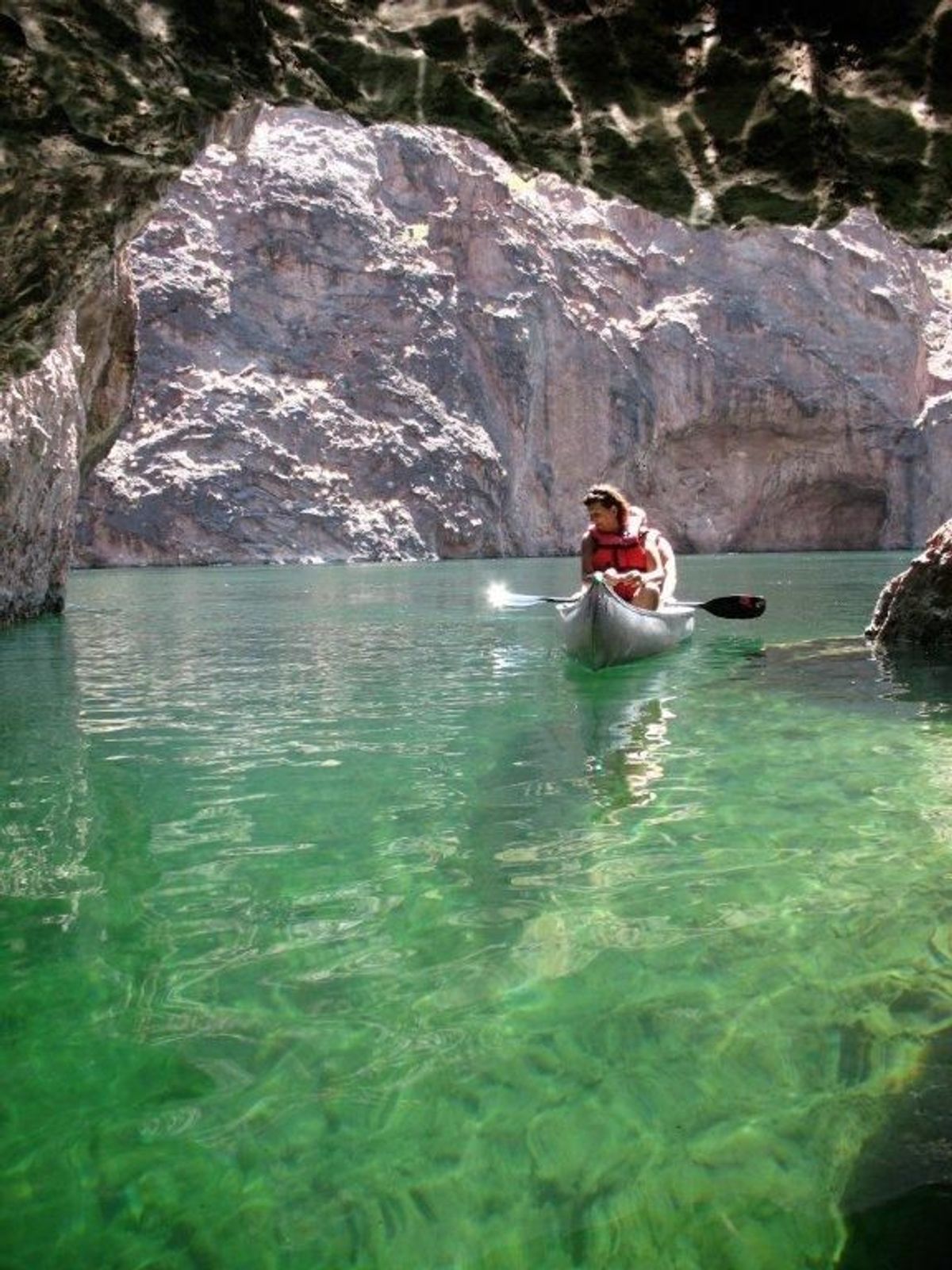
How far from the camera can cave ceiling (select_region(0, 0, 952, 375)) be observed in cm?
271

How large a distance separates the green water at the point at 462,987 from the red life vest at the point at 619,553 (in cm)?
465

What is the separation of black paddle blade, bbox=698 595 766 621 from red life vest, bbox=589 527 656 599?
248 cm

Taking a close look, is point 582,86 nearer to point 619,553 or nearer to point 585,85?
point 585,85

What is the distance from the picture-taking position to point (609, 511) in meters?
12.1

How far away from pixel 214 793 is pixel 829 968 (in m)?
3.72

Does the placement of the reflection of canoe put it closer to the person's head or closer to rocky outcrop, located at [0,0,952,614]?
the person's head

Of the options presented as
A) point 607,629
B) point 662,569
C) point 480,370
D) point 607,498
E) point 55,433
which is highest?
point 480,370

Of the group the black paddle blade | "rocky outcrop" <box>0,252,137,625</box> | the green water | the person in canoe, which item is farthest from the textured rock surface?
the black paddle blade

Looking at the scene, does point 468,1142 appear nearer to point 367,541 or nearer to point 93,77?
point 93,77

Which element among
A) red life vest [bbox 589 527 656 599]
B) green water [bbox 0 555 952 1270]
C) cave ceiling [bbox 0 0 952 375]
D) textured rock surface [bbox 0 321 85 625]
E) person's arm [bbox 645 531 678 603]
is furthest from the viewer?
textured rock surface [bbox 0 321 85 625]

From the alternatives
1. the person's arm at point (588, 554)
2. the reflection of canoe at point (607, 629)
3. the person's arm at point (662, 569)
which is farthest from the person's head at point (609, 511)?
the reflection of canoe at point (607, 629)

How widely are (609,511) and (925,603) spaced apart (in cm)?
411

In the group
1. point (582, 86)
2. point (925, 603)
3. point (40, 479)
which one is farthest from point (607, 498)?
point (40, 479)

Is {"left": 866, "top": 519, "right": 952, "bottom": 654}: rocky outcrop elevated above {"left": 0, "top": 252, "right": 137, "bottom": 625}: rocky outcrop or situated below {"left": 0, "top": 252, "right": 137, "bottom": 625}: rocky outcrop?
below
